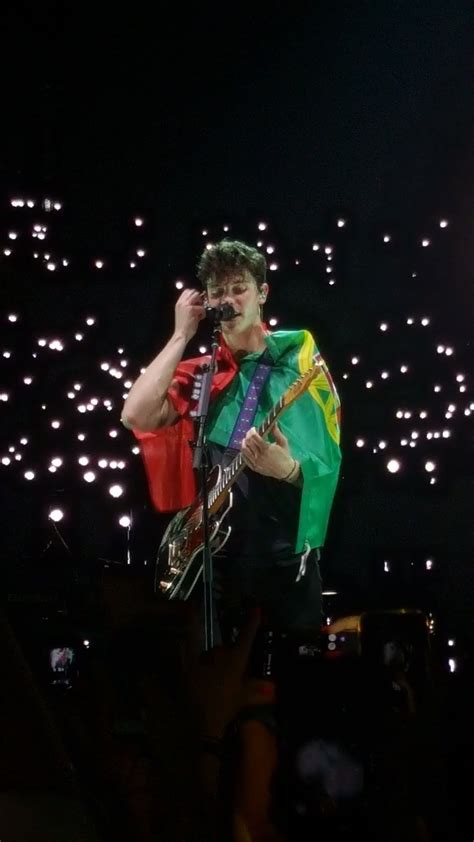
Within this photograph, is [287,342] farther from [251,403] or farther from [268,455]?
[268,455]

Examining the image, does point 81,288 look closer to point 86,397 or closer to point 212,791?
point 86,397

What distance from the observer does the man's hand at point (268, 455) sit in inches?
141

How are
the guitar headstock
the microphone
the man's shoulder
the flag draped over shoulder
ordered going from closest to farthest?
the microphone
the guitar headstock
the flag draped over shoulder
the man's shoulder

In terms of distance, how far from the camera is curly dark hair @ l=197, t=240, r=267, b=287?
4.09m

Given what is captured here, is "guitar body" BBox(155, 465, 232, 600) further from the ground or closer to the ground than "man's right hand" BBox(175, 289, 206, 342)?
closer to the ground

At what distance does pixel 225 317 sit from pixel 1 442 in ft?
10.4

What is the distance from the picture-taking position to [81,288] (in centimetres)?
621

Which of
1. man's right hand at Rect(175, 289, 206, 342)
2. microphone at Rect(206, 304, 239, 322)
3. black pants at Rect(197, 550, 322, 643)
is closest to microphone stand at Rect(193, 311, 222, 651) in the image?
microphone at Rect(206, 304, 239, 322)

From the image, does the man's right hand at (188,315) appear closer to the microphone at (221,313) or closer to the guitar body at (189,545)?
the microphone at (221,313)

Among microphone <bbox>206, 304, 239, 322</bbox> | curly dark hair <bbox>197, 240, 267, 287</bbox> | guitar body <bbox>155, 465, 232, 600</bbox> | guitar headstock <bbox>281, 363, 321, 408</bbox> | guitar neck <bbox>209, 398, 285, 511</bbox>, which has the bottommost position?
guitar body <bbox>155, 465, 232, 600</bbox>

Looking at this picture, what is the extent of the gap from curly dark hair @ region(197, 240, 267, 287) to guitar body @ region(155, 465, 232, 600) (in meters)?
1.11

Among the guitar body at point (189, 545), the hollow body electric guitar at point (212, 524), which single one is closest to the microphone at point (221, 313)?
the hollow body electric guitar at point (212, 524)

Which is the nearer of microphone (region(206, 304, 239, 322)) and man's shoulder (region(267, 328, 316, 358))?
microphone (region(206, 304, 239, 322))

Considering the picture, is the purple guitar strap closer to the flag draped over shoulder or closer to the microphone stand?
the flag draped over shoulder
